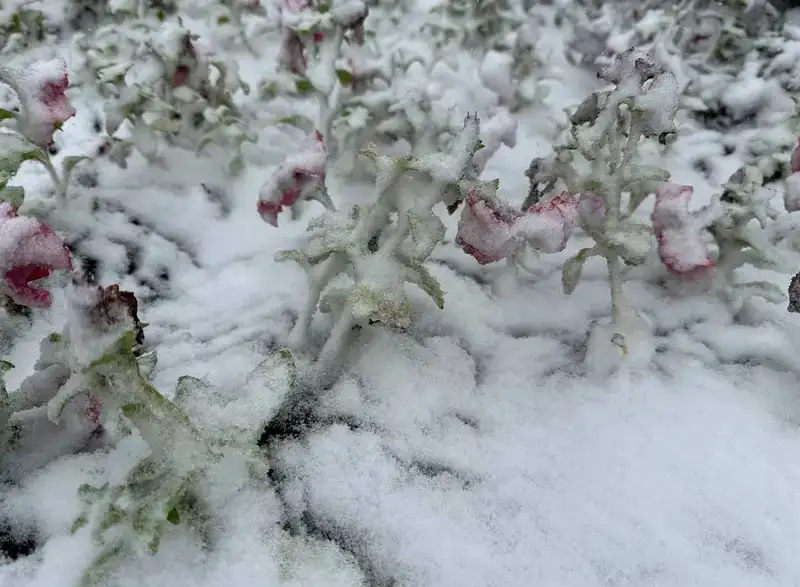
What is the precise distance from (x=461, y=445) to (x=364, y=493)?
0.49 ft

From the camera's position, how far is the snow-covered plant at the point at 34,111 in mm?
1023

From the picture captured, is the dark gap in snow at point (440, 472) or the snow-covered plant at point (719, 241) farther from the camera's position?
the snow-covered plant at point (719, 241)

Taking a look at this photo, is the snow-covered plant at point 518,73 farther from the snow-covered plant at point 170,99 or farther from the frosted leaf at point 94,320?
the frosted leaf at point 94,320

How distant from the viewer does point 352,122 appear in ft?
4.60

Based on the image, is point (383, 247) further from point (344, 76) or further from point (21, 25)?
point (21, 25)

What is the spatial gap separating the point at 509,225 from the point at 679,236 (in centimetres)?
35

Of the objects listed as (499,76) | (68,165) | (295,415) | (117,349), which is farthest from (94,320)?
(499,76)

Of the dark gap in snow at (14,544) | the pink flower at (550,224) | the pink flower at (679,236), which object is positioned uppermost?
the pink flower at (550,224)

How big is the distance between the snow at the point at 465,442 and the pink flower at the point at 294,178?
11 centimetres

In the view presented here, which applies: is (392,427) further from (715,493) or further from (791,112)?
(791,112)

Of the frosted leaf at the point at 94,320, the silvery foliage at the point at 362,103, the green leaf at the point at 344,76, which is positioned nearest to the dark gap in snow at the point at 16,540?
the frosted leaf at the point at 94,320

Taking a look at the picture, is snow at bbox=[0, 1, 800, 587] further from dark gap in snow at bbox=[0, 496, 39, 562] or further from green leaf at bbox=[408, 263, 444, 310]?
green leaf at bbox=[408, 263, 444, 310]

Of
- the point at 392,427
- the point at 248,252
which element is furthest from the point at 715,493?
the point at 248,252

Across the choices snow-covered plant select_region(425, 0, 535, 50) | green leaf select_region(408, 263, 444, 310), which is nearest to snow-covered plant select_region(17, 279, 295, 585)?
green leaf select_region(408, 263, 444, 310)
